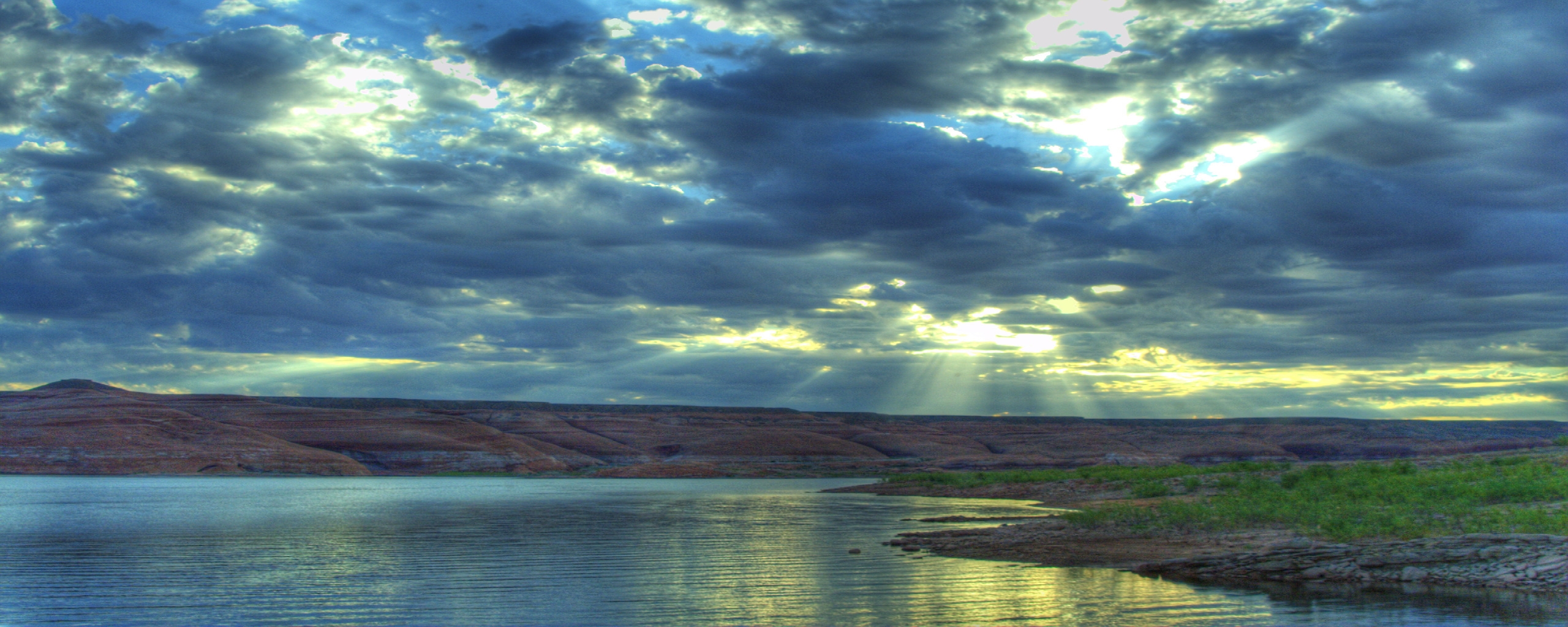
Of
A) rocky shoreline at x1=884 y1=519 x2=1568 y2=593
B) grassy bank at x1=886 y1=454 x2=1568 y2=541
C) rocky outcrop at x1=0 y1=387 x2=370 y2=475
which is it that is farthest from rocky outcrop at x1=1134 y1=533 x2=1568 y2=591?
rocky outcrop at x1=0 y1=387 x2=370 y2=475

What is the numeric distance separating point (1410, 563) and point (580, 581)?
21201 millimetres

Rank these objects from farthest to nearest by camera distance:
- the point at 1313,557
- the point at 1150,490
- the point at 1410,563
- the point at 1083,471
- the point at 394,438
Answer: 1. the point at 394,438
2. the point at 1083,471
3. the point at 1150,490
4. the point at 1313,557
5. the point at 1410,563

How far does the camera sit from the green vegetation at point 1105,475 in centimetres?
6066

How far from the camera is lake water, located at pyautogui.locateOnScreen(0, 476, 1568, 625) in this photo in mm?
20203

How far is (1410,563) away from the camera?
77.9ft

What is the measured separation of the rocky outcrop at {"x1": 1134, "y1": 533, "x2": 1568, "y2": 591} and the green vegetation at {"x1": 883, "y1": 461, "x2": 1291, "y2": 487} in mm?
33773

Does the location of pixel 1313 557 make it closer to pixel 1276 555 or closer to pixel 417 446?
pixel 1276 555

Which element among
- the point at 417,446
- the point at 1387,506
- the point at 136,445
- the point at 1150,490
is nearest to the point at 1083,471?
the point at 1150,490

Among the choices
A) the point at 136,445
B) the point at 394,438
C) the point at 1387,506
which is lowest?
the point at 136,445

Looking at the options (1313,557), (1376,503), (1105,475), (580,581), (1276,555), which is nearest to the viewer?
(1313,557)

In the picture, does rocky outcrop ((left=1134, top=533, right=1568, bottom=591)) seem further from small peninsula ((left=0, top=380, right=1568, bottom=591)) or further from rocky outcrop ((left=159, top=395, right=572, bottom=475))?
rocky outcrop ((left=159, top=395, right=572, bottom=475))

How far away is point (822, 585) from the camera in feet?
81.4

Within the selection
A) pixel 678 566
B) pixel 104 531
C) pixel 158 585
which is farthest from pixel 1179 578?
pixel 104 531

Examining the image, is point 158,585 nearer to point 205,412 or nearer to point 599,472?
point 599,472
